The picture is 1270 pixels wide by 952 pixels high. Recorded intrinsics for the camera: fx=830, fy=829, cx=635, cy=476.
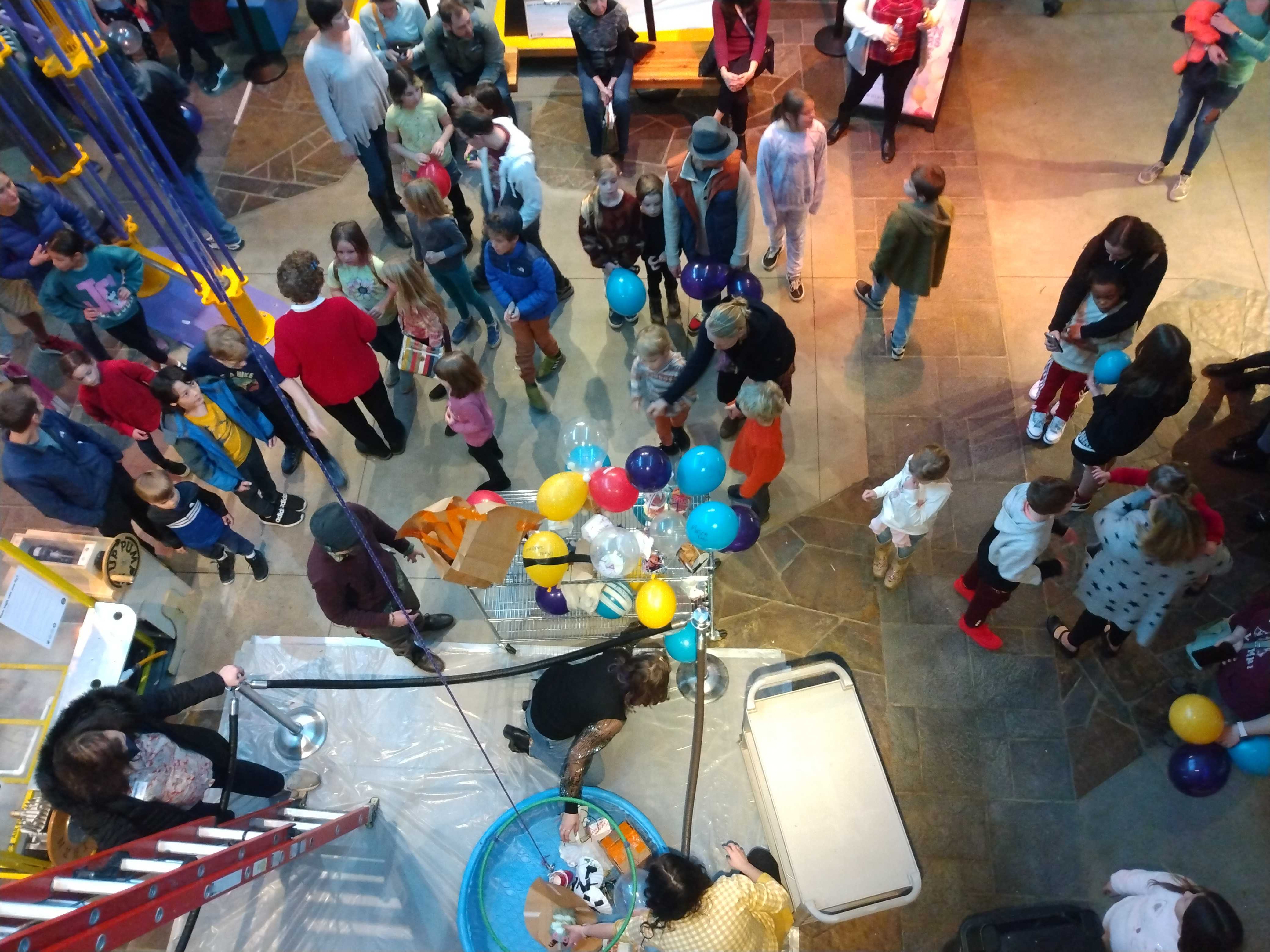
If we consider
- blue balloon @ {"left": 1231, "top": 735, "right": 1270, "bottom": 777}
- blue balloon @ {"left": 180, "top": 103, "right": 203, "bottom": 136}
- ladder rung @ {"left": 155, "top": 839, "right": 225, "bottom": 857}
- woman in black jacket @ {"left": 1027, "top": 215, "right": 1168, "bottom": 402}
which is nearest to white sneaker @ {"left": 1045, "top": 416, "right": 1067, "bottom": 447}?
woman in black jacket @ {"left": 1027, "top": 215, "right": 1168, "bottom": 402}

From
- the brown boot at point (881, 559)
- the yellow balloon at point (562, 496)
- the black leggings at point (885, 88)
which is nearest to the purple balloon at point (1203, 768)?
the brown boot at point (881, 559)

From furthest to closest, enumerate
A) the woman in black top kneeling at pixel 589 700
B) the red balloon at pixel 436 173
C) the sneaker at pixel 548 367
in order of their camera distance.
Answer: the sneaker at pixel 548 367 → the red balloon at pixel 436 173 → the woman in black top kneeling at pixel 589 700

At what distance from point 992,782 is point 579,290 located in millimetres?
4252

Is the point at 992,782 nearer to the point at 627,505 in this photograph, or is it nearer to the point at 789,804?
the point at 789,804

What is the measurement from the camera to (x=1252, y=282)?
593 centimetres

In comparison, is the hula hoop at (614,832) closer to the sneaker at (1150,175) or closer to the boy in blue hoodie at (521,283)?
the boy in blue hoodie at (521,283)

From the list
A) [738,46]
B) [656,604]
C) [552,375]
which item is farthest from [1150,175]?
[656,604]

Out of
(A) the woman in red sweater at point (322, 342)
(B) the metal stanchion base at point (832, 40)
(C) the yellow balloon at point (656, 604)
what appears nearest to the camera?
(C) the yellow balloon at point (656, 604)

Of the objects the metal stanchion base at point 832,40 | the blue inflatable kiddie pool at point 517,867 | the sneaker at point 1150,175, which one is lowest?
the blue inflatable kiddie pool at point 517,867

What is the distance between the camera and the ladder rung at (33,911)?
2230 millimetres

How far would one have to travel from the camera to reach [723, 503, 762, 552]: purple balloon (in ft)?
14.4

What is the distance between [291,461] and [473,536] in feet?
8.17

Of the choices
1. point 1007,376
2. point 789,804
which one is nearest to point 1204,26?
point 1007,376

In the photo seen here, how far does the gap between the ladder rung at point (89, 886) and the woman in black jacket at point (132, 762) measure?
688mm
